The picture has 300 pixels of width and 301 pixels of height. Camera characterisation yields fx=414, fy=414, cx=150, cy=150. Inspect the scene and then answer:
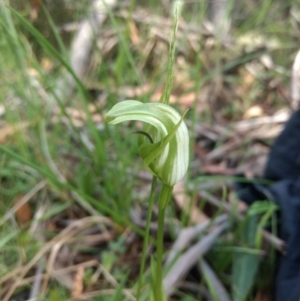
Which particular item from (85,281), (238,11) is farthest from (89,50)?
(238,11)

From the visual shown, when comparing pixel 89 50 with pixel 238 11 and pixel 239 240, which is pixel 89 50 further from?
pixel 238 11

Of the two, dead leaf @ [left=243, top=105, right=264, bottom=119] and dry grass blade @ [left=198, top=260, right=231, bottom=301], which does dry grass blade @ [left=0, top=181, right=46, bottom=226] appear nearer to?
dry grass blade @ [left=198, top=260, right=231, bottom=301]

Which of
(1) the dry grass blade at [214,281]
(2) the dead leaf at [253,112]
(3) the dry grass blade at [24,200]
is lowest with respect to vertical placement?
(2) the dead leaf at [253,112]

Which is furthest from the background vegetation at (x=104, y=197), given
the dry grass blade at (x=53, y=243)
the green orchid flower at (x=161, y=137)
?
the green orchid flower at (x=161, y=137)

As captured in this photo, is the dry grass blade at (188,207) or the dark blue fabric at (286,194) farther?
the dry grass blade at (188,207)

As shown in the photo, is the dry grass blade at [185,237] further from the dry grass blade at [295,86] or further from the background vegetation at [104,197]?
the dry grass blade at [295,86]
